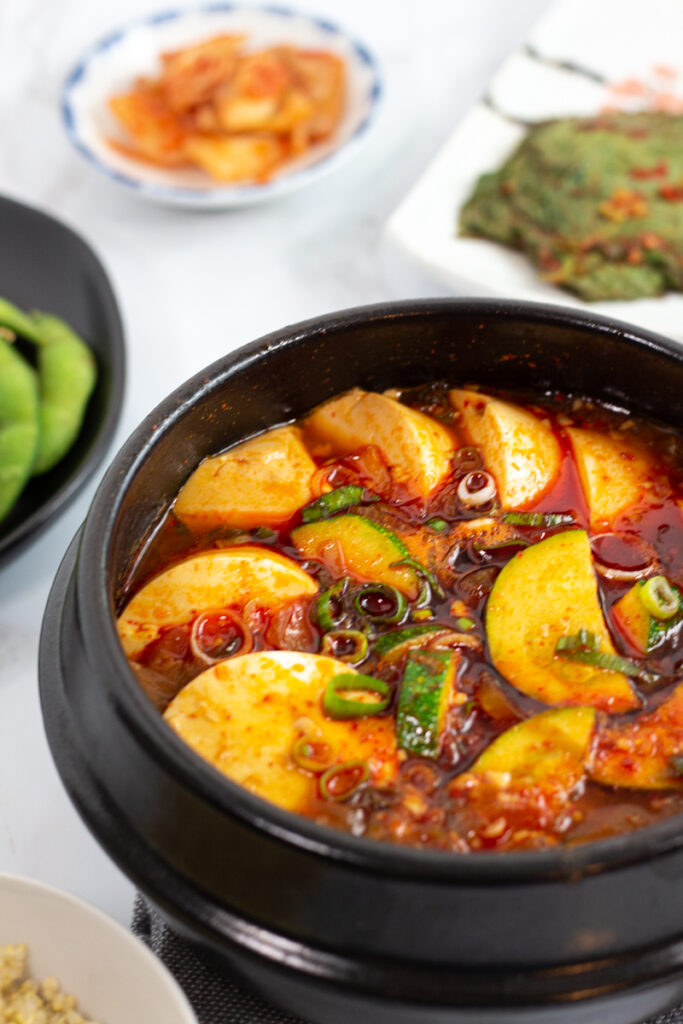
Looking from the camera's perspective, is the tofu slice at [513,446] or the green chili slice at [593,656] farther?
the tofu slice at [513,446]

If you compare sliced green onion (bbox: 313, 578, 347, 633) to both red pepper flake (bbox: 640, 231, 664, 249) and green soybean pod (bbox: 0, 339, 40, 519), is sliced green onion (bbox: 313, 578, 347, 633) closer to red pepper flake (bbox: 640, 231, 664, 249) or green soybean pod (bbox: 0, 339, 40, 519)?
green soybean pod (bbox: 0, 339, 40, 519)

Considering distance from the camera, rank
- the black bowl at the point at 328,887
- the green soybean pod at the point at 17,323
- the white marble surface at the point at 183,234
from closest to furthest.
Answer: the black bowl at the point at 328,887
the white marble surface at the point at 183,234
the green soybean pod at the point at 17,323

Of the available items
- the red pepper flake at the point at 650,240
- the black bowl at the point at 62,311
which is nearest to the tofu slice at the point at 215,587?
the black bowl at the point at 62,311

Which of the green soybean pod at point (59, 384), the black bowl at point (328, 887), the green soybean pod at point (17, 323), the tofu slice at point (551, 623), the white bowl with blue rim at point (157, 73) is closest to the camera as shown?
the black bowl at point (328, 887)

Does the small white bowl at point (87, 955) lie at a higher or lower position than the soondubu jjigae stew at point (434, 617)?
lower

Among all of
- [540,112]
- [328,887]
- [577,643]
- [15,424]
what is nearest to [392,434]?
[577,643]

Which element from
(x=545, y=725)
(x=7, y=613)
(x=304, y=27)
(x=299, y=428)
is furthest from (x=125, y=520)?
(x=304, y=27)

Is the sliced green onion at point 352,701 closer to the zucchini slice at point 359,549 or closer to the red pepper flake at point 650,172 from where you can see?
the zucchini slice at point 359,549

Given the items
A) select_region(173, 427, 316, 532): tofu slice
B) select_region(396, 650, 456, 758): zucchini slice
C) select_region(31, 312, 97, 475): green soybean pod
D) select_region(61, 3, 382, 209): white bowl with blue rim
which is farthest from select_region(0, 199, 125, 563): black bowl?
select_region(396, 650, 456, 758): zucchini slice
